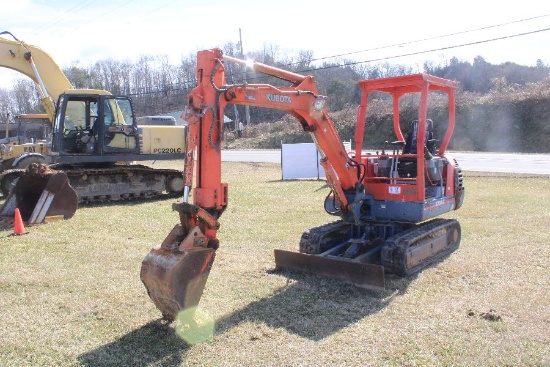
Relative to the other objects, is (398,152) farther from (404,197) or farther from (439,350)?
(439,350)

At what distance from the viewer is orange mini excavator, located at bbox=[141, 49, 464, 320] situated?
493cm

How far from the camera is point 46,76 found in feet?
48.2

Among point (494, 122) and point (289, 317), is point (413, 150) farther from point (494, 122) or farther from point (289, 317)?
point (494, 122)

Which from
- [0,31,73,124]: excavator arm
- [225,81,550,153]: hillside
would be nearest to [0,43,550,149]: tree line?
[225,81,550,153]: hillside

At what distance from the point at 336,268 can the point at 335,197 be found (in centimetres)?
117

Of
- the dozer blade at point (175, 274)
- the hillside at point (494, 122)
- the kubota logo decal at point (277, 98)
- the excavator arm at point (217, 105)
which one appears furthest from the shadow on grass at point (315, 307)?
the hillside at point (494, 122)

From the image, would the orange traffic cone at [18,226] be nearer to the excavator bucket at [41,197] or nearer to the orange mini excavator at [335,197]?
the excavator bucket at [41,197]

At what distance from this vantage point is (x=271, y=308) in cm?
556

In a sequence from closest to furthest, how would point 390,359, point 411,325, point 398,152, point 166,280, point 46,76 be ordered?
1. point 390,359
2. point 166,280
3. point 411,325
4. point 398,152
5. point 46,76

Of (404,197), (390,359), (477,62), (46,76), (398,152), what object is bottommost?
(390,359)

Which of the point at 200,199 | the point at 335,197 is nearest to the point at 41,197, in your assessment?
the point at 335,197

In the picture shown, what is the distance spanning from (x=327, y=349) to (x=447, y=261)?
11.2 feet

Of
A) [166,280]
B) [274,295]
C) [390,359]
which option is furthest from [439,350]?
[166,280]

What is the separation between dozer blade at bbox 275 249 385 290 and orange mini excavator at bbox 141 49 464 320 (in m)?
0.01
